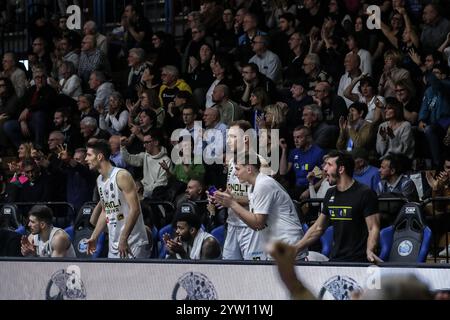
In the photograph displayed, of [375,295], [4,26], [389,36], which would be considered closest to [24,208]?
[389,36]

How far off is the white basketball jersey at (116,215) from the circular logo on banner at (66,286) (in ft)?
5.15

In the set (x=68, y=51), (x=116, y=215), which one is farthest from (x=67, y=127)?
(x=116, y=215)

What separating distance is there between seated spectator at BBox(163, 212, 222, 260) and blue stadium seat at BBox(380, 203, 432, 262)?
5.45 feet

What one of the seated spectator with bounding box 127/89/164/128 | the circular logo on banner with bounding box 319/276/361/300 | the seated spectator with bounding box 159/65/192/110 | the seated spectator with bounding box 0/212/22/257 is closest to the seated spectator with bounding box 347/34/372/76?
the seated spectator with bounding box 159/65/192/110

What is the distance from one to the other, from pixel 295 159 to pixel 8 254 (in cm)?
356

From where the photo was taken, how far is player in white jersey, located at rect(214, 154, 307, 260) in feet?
31.9

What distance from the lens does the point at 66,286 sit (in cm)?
929

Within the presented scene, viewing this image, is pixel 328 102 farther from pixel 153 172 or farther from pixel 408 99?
pixel 153 172

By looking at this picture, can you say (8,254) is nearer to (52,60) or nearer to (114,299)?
(114,299)

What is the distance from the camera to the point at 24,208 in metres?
13.6

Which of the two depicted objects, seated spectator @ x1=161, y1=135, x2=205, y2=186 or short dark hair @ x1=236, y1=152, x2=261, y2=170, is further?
seated spectator @ x1=161, y1=135, x2=205, y2=186

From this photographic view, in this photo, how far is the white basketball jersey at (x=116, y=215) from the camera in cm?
1093

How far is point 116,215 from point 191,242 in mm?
836

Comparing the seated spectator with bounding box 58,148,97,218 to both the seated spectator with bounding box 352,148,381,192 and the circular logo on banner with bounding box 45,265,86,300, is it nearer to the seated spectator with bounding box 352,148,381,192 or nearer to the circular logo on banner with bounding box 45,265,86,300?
the seated spectator with bounding box 352,148,381,192
